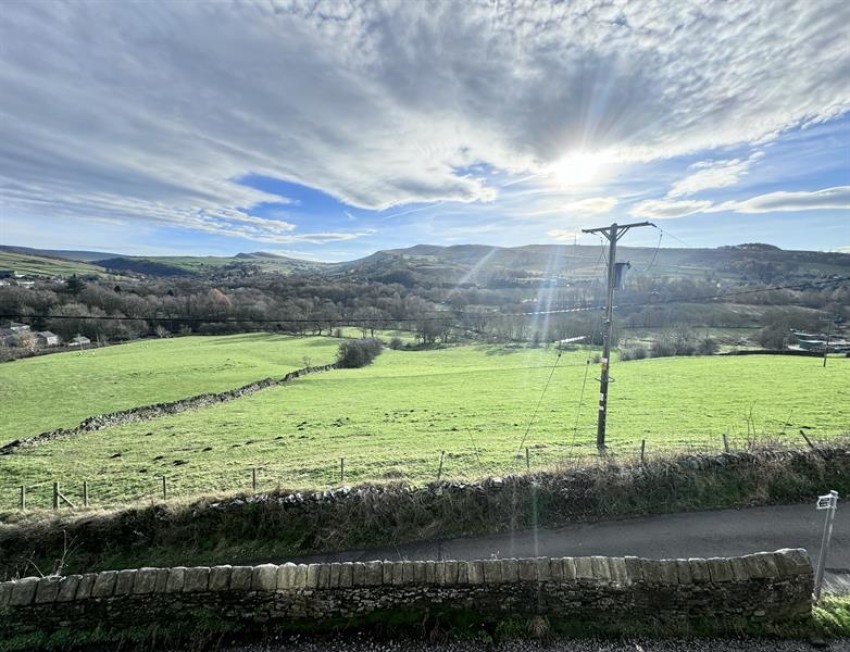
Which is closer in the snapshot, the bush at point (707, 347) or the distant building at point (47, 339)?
the bush at point (707, 347)

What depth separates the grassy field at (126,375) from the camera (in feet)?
112

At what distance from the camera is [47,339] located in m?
71.6

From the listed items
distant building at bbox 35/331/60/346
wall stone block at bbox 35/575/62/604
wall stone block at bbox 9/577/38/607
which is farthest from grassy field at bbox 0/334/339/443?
wall stone block at bbox 35/575/62/604

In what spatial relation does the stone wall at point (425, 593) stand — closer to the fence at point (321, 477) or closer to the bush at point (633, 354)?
the fence at point (321, 477)

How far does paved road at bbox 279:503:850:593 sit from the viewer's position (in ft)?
31.0

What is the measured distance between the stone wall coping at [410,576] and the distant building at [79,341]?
84403 millimetres

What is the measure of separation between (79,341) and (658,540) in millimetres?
91162

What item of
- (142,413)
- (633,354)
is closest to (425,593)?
(142,413)

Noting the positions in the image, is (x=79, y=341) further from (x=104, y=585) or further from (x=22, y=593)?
(x=104, y=585)

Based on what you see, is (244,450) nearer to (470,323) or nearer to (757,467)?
(757,467)

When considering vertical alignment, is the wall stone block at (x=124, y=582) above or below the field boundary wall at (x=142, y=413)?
above

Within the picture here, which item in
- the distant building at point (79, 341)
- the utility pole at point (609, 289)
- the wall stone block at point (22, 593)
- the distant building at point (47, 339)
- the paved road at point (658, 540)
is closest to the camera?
the wall stone block at point (22, 593)

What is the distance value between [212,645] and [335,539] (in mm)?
4760

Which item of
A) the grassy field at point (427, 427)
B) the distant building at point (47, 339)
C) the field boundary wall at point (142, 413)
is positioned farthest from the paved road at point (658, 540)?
the distant building at point (47, 339)
